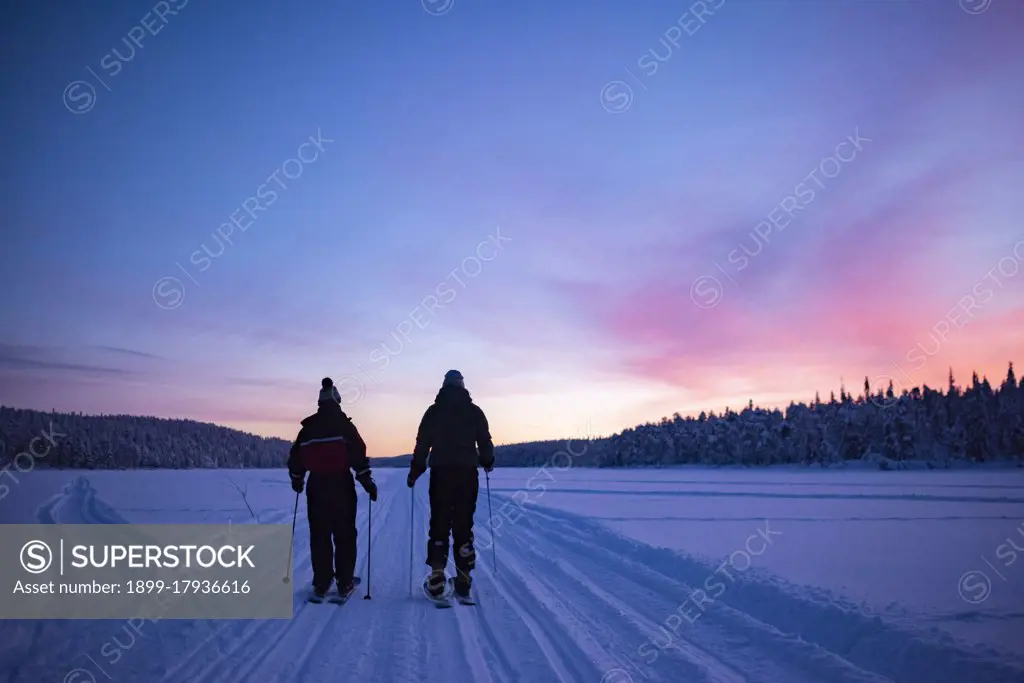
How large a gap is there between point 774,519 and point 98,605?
14491 mm

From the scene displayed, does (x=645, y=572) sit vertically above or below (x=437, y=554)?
below

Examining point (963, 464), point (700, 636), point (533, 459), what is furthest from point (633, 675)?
point (533, 459)

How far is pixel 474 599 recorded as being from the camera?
259 inches

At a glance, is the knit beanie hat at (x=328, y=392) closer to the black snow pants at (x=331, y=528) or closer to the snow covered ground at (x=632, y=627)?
the black snow pants at (x=331, y=528)

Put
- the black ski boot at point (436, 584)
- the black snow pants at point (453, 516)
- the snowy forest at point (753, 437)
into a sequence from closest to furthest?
the black ski boot at point (436, 584) < the black snow pants at point (453, 516) < the snowy forest at point (753, 437)

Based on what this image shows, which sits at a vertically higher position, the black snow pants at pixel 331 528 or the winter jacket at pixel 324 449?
the winter jacket at pixel 324 449

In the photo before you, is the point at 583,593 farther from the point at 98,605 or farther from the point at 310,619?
the point at 98,605

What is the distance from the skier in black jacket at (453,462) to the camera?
6.96 metres

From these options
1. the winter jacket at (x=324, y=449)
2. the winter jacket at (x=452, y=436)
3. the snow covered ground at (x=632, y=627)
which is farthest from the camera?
the winter jacket at (x=452, y=436)

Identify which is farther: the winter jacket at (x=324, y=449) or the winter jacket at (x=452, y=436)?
the winter jacket at (x=452, y=436)

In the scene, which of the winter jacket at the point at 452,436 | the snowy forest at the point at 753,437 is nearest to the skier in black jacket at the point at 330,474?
the winter jacket at the point at 452,436

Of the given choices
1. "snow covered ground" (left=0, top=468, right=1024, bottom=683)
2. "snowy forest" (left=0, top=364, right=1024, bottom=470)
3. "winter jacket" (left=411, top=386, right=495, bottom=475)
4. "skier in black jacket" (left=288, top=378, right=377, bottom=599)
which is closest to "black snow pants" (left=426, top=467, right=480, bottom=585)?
"winter jacket" (left=411, top=386, right=495, bottom=475)

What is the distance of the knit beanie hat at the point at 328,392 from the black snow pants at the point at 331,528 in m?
0.95

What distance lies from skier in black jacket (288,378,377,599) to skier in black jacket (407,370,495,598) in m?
0.81
